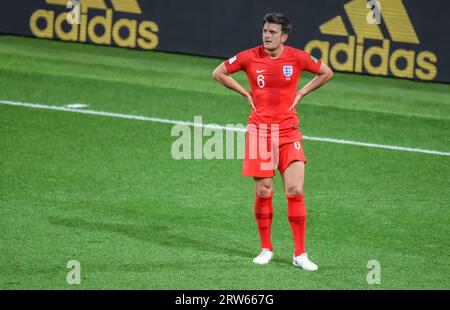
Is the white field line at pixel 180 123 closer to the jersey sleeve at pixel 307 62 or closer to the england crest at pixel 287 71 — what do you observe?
the jersey sleeve at pixel 307 62

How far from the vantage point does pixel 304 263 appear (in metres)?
9.22

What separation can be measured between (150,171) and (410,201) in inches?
120

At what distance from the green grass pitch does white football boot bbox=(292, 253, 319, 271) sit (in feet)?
0.36

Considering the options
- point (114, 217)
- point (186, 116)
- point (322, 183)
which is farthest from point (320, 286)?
point (186, 116)

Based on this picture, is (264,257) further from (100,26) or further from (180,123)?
(100,26)

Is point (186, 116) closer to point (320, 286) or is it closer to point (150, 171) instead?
point (150, 171)

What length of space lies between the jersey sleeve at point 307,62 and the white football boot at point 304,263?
1.65m

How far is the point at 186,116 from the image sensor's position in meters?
15.3

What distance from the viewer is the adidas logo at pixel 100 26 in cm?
1917

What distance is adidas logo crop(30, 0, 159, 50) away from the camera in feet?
62.9

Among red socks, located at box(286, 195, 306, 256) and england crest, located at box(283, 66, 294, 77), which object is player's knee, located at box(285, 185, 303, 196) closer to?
red socks, located at box(286, 195, 306, 256)

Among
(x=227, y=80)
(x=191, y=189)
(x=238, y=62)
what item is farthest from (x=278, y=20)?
(x=191, y=189)

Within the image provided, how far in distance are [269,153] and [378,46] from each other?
8757mm

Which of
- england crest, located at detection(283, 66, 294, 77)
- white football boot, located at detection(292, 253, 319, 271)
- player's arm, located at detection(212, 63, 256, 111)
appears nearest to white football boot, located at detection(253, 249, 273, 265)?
white football boot, located at detection(292, 253, 319, 271)
